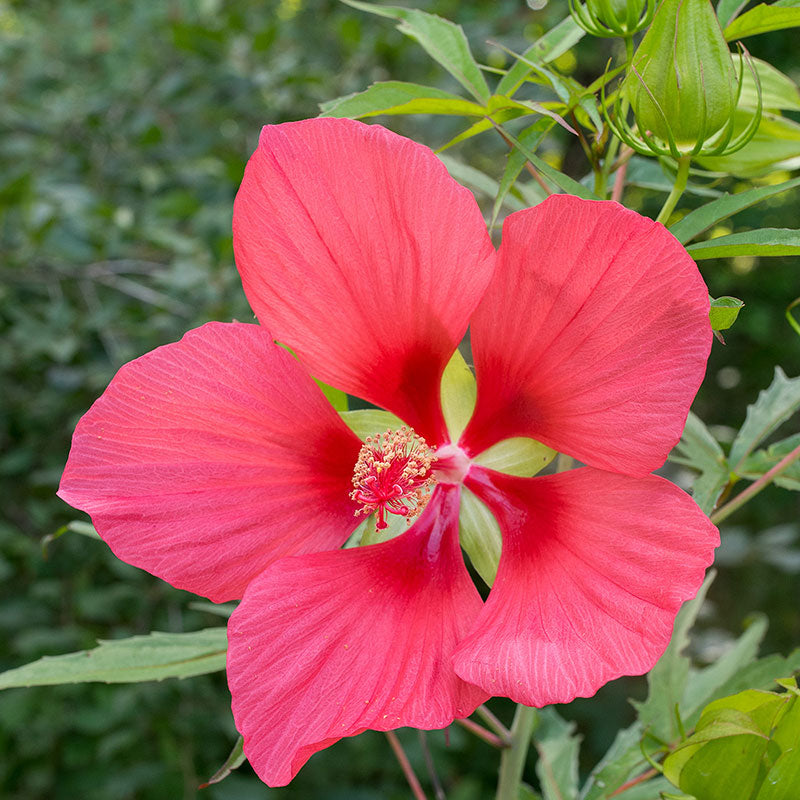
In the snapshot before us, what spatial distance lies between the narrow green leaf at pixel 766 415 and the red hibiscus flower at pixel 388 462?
221 millimetres

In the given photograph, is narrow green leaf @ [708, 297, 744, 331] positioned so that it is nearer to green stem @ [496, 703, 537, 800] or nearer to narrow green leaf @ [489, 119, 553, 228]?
narrow green leaf @ [489, 119, 553, 228]

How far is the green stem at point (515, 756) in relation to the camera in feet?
1.95

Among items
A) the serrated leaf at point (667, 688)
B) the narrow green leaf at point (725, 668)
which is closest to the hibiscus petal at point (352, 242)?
the serrated leaf at point (667, 688)

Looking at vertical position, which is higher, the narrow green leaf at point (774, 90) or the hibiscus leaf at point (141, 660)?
the narrow green leaf at point (774, 90)

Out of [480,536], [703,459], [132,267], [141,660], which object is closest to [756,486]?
[703,459]

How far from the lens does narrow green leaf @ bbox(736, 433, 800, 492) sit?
60cm

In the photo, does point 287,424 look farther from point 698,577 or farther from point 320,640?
point 698,577

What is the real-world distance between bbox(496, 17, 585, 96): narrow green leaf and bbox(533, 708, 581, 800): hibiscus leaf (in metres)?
0.48

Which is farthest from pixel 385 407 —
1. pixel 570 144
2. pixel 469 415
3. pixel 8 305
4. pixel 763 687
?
pixel 570 144

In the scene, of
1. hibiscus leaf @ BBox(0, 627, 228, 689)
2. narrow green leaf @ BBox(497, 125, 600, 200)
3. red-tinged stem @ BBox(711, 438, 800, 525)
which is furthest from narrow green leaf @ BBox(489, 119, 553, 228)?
hibiscus leaf @ BBox(0, 627, 228, 689)

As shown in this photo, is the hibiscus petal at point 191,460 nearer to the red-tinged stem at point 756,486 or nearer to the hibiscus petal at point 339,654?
the hibiscus petal at point 339,654

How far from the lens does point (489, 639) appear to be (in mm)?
413

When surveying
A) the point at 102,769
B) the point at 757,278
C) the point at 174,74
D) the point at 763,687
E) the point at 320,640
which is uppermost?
the point at 320,640

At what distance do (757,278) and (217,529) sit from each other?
224 cm
